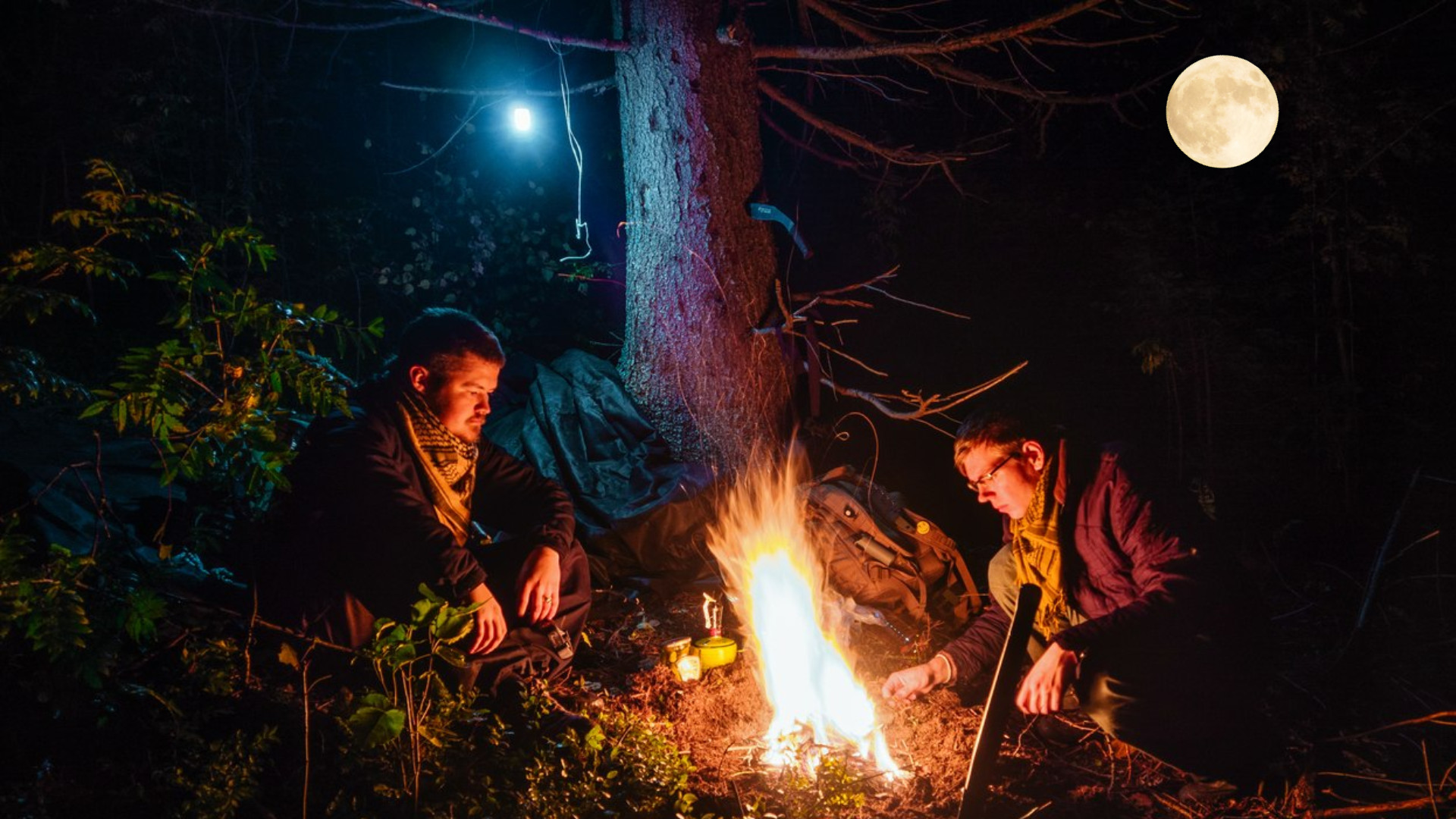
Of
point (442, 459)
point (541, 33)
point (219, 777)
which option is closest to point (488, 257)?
point (541, 33)

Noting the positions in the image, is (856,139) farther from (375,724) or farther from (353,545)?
(375,724)

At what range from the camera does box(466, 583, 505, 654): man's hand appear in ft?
13.1

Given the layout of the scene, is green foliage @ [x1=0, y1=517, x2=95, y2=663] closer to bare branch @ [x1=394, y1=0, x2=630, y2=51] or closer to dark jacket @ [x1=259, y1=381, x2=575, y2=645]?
dark jacket @ [x1=259, y1=381, x2=575, y2=645]

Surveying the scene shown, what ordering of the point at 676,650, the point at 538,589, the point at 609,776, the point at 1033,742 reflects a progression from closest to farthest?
the point at 609,776
the point at 1033,742
the point at 538,589
the point at 676,650

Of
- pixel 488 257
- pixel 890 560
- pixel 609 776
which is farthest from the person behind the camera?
pixel 488 257

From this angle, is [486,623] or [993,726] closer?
[993,726]

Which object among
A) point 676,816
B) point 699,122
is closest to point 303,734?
point 676,816

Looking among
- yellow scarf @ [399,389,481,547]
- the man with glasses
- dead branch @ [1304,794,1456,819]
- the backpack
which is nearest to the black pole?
the man with glasses

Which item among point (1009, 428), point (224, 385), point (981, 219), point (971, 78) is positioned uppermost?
point (971, 78)

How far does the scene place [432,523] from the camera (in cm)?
414

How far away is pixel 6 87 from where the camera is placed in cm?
891

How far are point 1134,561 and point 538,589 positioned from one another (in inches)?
115

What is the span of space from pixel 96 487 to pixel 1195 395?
10580 millimetres

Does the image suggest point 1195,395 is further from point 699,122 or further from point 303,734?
point 303,734
